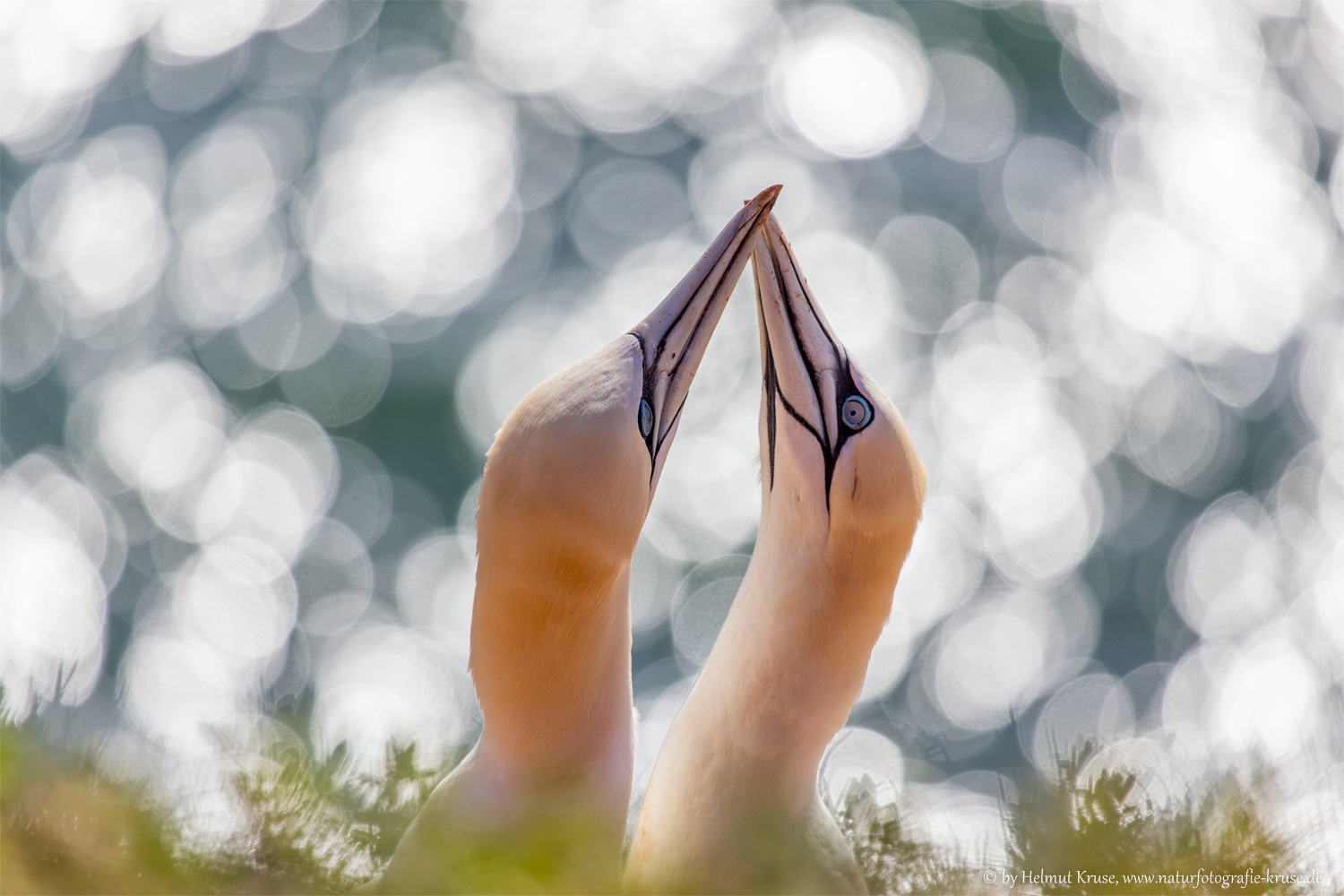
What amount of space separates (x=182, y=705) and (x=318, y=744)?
35.7 ft

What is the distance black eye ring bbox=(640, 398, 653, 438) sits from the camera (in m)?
3.83

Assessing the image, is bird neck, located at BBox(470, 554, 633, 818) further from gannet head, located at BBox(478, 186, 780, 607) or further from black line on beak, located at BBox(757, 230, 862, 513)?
black line on beak, located at BBox(757, 230, 862, 513)

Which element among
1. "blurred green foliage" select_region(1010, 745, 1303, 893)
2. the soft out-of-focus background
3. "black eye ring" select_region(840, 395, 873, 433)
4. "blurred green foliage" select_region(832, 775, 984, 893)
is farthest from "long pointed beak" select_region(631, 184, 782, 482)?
the soft out-of-focus background

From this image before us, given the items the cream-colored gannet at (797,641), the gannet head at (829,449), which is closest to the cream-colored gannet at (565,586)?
the cream-colored gannet at (797,641)

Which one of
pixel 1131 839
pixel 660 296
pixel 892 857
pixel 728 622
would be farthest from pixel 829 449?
pixel 660 296

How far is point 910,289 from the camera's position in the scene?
16.8 meters

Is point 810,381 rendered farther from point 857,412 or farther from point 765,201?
point 765,201

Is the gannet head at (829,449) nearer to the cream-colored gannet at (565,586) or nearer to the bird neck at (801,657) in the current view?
the bird neck at (801,657)

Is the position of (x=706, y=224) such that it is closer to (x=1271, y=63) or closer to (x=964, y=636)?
(x=964, y=636)

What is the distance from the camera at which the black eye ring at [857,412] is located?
3891 mm

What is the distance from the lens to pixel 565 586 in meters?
3.67

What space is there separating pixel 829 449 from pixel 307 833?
6.13 feet

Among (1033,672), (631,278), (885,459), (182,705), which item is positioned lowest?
(1033,672)

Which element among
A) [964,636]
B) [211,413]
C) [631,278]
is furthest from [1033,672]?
[211,413]
